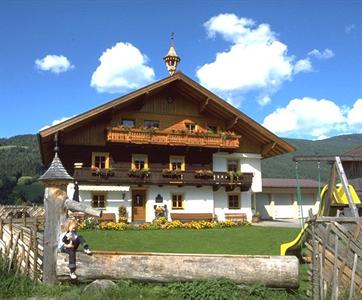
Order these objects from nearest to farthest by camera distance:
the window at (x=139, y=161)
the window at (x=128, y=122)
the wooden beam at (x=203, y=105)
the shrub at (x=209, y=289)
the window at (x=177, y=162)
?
the shrub at (x=209, y=289), the window at (x=128, y=122), the window at (x=139, y=161), the wooden beam at (x=203, y=105), the window at (x=177, y=162)

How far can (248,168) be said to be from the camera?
34.6m

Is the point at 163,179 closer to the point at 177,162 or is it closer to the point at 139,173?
the point at 139,173

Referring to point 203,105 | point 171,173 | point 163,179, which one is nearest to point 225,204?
point 171,173

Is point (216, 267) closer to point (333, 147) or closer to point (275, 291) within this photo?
point (275, 291)

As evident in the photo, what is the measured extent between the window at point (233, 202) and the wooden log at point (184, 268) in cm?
2515

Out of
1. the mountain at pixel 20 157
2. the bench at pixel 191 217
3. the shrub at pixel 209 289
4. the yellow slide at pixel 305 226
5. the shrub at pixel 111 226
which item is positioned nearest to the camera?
the shrub at pixel 209 289

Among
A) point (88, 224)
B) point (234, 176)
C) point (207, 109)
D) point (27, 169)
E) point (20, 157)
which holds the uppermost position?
point (20, 157)

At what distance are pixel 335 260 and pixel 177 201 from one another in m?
24.8

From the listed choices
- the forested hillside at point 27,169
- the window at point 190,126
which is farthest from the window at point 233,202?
the forested hillside at point 27,169

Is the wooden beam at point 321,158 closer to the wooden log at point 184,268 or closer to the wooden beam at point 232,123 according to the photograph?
the wooden log at point 184,268

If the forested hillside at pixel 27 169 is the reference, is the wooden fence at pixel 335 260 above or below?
below

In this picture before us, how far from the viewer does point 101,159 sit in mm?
31125

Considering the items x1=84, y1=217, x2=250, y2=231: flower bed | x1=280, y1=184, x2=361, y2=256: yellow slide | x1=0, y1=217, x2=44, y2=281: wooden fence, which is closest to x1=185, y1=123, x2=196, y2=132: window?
x1=84, y1=217, x2=250, y2=231: flower bed

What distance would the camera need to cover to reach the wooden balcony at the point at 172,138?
30005 millimetres
